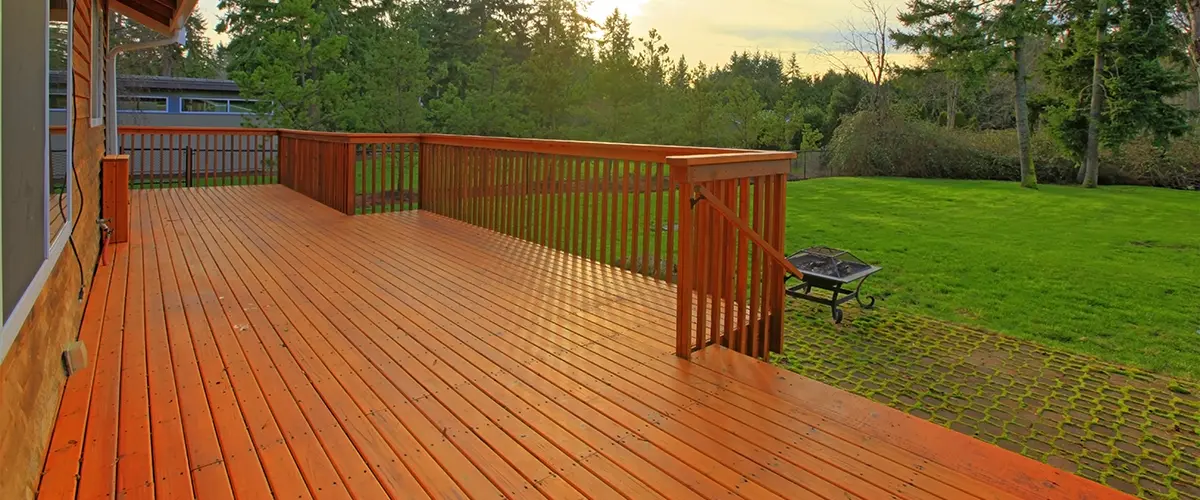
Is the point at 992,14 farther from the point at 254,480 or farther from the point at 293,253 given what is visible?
the point at 254,480

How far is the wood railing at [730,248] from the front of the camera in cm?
310

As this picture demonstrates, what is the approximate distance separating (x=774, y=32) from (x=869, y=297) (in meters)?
21.6

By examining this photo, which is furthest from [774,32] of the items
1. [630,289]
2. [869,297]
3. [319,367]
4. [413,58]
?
[319,367]

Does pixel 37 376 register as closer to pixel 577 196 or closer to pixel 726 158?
pixel 726 158

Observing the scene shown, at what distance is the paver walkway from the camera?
314 centimetres

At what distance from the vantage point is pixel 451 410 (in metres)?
2.49

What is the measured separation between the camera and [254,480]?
1.97 meters

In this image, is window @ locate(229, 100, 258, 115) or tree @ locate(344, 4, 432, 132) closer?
tree @ locate(344, 4, 432, 132)

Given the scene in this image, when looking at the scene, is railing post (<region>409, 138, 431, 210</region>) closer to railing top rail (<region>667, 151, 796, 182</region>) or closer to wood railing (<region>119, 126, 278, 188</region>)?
wood railing (<region>119, 126, 278, 188</region>)

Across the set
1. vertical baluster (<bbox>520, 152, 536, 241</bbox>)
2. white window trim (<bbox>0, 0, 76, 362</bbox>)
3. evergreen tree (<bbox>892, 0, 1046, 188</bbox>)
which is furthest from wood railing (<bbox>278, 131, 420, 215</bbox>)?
evergreen tree (<bbox>892, 0, 1046, 188</bbox>)

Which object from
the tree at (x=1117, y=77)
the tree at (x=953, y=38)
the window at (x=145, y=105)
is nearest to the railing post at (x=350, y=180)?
the window at (x=145, y=105)

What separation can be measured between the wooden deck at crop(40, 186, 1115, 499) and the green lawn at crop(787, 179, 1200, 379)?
3262 millimetres

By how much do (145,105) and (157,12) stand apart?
47.5ft

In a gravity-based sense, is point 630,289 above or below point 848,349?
above
